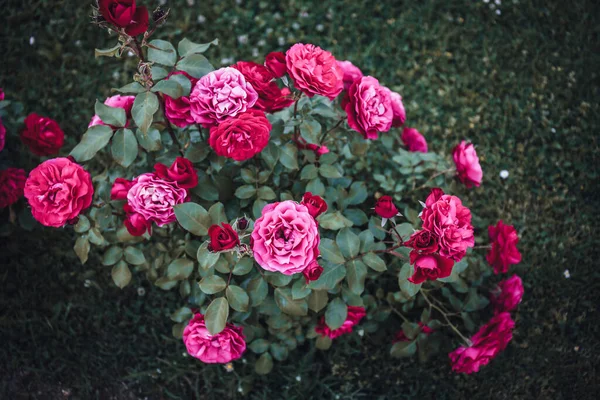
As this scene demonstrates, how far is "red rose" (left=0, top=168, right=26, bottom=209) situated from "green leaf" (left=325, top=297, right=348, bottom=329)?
1175mm

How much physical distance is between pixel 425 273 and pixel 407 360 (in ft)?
3.46

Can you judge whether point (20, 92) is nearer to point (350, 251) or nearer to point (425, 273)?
point (350, 251)

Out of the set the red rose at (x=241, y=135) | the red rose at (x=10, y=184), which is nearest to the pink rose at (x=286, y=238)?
the red rose at (x=241, y=135)

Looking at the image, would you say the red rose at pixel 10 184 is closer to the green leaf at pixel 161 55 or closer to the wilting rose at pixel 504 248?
the green leaf at pixel 161 55

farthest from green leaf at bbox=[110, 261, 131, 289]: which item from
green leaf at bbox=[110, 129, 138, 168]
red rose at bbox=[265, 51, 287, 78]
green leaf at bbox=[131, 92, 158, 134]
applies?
red rose at bbox=[265, 51, 287, 78]

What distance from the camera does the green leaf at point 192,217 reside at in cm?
155

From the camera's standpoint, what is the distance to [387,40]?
3.19 meters

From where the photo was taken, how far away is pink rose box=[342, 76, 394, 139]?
5.22 ft

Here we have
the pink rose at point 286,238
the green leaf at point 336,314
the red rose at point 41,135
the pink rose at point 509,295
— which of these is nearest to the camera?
the pink rose at point 286,238

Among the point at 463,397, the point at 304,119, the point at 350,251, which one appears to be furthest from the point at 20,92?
the point at 463,397

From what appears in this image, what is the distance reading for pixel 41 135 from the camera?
1859 mm

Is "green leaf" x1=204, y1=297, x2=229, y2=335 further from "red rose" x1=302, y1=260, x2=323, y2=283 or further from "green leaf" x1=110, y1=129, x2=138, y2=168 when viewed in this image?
"green leaf" x1=110, y1=129, x2=138, y2=168

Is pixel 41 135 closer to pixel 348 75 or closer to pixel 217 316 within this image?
pixel 217 316

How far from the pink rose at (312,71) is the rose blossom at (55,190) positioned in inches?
26.5
